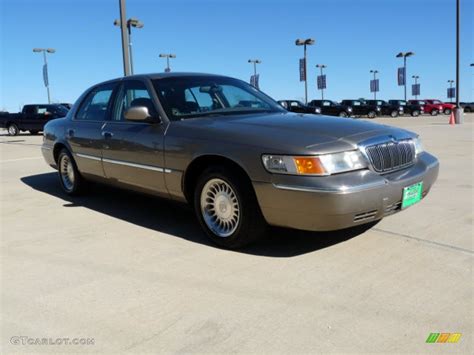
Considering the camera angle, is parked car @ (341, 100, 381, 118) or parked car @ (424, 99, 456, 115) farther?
parked car @ (424, 99, 456, 115)

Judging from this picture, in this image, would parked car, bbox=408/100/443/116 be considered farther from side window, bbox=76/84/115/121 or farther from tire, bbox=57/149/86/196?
side window, bbox=76/84/115/121

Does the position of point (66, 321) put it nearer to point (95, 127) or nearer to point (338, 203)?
point (338, 203)

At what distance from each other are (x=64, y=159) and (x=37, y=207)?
0.86 meters

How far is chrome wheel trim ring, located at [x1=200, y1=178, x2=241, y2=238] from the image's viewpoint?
397 centimetres

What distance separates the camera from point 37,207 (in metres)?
6.01

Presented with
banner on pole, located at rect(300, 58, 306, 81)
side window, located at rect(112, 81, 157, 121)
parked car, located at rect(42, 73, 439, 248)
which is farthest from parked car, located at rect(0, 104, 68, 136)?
banner on pole, located at rect(300, 58, 306, 81)

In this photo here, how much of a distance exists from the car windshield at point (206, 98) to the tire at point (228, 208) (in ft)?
2.76

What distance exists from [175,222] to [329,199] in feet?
7.06

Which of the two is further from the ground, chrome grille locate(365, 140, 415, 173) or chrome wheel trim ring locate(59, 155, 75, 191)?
chrome grille locate(365, 140, 415, 173)

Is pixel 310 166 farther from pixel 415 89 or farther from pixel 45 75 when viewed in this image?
pixel 415 89

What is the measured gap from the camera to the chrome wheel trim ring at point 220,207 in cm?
397

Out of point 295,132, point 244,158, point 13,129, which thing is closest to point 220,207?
point 244,158

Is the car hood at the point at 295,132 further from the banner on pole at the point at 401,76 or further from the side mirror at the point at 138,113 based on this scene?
the banner on pole at the point at 401,76

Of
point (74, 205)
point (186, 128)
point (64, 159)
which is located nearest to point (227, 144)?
point (186, 128)
